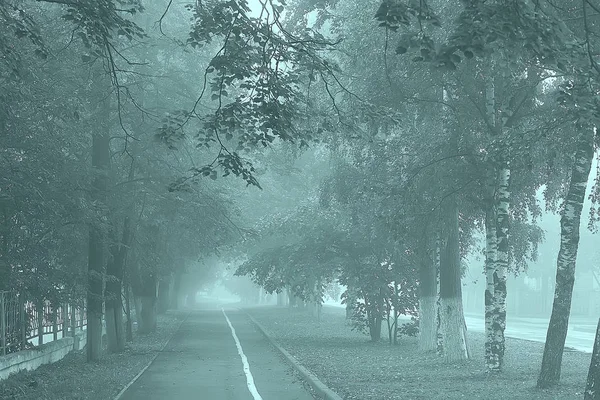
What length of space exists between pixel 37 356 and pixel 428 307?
11.1 m

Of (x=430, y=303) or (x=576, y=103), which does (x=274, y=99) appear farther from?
(x=430, y=303)

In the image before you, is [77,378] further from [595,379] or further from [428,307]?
[428,307]

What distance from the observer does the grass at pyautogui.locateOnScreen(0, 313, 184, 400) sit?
50.9 feet

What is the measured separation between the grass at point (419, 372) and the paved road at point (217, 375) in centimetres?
81

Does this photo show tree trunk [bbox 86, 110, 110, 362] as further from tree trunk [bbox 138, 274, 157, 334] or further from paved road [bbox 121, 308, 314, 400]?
tree trunk [bbox 138, 274, 157, 334]

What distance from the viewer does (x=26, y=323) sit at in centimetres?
2039

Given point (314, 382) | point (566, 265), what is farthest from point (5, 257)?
point (566, 265)

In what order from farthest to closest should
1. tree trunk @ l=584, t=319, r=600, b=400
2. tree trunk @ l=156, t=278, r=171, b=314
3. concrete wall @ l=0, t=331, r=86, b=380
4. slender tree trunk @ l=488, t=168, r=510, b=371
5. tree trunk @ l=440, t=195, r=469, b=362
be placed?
tree trunk @ l=156, t=278, r=171, b=314
tree trunk @ l=440, t=195, r=469, b=362
slender tree trunk @ l=488, t=168, r=510, b=371
concrete wall @ l=0, t=331, r=86, b=380
tree trunk @ l=584, t=319, r=600, b=400

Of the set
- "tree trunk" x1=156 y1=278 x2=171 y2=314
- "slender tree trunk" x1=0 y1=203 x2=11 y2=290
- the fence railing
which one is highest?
"slender tree trunk" x1=0 y1=203 x2=11 y2=290

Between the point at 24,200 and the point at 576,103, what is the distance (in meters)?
11.7

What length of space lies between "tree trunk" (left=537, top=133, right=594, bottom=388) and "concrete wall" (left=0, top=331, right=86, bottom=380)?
398 inches

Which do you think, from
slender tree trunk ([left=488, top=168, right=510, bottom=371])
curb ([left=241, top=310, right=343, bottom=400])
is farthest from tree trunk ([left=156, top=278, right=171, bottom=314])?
slender tree trunk ([left=488, top=168, right=510, bottom=371])

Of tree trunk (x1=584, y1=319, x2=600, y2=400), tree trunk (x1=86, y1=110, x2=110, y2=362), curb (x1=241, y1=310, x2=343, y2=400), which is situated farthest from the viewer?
tree trunk (x1=86, y1=110, x2=110, y2=362)

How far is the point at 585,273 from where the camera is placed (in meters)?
86.8
